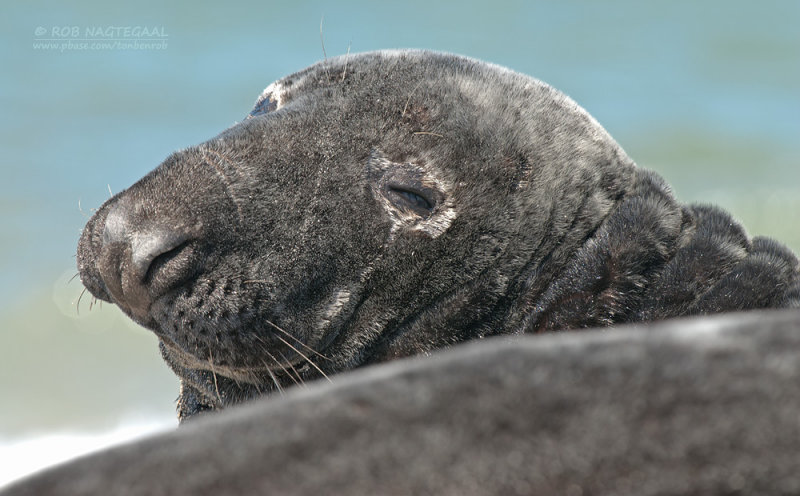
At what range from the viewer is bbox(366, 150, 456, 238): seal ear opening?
3.80 m

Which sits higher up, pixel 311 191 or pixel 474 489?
pixel 311 191

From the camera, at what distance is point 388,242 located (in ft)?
12.3

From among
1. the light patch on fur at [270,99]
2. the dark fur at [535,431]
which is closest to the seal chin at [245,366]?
the light patch on fur at [270,99]

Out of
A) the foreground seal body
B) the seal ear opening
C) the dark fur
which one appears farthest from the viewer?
the seal ear opening

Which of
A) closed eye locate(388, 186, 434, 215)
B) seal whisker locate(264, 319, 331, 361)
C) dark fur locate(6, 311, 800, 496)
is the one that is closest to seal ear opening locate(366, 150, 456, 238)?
closed eye locate(388, 186, 434, 215)

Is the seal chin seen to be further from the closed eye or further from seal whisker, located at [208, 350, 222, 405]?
the closed eye

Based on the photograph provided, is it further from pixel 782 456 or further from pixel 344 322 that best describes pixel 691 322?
pixel 344 322

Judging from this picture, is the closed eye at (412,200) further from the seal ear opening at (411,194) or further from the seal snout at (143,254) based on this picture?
the seal snout at (143,254)

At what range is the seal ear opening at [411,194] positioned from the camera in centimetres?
380

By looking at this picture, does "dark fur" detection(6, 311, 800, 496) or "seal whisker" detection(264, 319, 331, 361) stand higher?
"seal whisker" detection(264, 319, 331, 361)

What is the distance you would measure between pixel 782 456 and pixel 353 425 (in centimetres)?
78

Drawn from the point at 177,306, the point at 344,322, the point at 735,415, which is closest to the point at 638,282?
the point at 344,322

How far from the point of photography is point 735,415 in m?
1.58

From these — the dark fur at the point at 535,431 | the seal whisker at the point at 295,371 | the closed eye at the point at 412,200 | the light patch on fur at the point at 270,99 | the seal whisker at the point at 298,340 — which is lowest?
the dark fur at the point at 535,431
